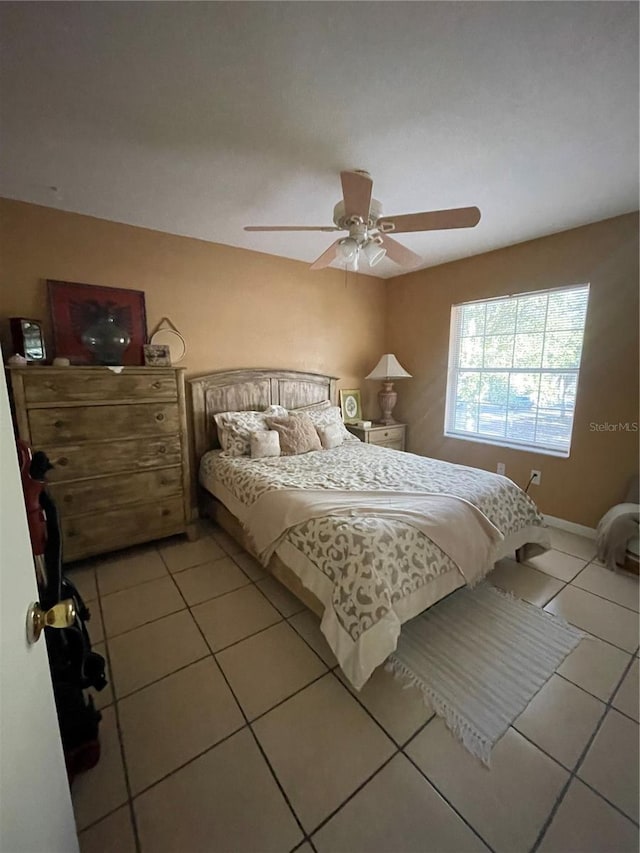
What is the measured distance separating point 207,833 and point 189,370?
8.95 feet

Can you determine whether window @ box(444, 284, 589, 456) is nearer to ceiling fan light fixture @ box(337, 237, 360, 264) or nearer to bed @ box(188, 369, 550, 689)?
bed @ box(188, 369, 550, 689)

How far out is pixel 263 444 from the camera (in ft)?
9.09

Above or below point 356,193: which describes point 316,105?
above

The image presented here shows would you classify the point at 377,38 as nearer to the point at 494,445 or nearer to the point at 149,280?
the point at 149,280

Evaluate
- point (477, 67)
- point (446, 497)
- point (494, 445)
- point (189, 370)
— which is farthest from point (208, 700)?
point (494, 445)

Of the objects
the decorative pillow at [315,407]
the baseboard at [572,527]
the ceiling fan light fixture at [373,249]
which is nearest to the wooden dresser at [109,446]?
the decorative pillow at [315,407]

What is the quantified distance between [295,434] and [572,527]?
245cm

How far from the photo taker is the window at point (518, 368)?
2883 millimetres

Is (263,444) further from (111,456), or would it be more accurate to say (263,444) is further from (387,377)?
(387,377)

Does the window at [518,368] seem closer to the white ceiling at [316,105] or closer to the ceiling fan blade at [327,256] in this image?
the white ceiling at [316,105]

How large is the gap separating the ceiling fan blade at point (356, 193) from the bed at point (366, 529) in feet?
5.00

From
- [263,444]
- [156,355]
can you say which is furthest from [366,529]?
[156,355]

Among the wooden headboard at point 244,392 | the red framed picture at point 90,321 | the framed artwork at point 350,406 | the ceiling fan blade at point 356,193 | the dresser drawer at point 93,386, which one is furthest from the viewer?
the framed artwork at point 350,406

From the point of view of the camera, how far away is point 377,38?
3.93 feet
